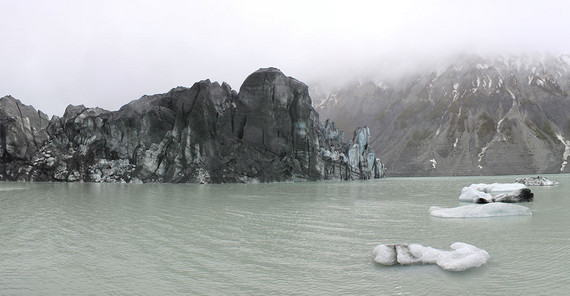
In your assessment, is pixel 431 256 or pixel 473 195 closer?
pixel 431 256

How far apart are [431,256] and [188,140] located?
77.6 meters

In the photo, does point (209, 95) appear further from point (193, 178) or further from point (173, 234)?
point (173, 234)

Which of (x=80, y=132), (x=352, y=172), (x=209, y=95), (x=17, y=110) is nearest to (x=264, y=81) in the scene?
(x=209, y=95)

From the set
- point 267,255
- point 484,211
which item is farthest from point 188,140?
point 267,255

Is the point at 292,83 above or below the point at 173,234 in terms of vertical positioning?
above

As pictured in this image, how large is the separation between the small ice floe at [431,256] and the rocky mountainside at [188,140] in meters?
71.3

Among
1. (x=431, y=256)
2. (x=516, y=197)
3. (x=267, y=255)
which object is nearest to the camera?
(x=431, y=256)

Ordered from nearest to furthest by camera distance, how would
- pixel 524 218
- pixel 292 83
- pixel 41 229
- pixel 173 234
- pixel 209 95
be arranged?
pixel 173 234
pixel 41 229
pixel 524 218
pixel 209 95
pixel 292 83

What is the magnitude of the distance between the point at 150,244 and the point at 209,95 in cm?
7684

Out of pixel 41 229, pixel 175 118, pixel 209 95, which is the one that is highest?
pixel 209 95

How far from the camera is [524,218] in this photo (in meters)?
19.6

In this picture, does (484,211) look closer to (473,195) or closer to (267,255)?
(473,195)

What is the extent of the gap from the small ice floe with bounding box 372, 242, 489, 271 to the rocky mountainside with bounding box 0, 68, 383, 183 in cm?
7129

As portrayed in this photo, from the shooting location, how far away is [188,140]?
8306 centimetres
